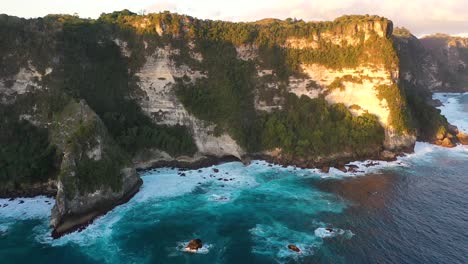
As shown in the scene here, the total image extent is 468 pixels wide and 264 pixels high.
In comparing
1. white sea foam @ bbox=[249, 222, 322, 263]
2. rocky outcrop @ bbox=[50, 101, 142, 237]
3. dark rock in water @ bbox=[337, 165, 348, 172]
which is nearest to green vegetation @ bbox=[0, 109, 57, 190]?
rocky outcrop @ bbox=[50, 101, 142, 237]

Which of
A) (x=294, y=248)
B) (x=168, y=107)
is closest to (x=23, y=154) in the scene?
(x=168, y=107)

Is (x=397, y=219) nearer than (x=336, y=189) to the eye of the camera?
Yes

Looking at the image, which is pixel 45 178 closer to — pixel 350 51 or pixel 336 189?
pixel 336 189

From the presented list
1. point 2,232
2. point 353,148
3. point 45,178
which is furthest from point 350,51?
point 2,232

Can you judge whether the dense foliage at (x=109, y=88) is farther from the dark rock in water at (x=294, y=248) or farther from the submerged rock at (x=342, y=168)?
the dark rock in water at (x=294, y=248)

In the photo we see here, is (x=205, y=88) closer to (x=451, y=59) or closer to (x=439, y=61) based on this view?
(x=439, y=61)

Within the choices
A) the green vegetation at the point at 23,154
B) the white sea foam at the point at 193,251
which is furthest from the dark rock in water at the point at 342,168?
the green vegetation at the point at 23,154
